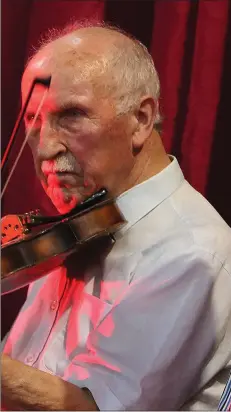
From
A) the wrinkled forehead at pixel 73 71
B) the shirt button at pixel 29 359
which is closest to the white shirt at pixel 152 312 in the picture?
the shirt button at pixel 29 359

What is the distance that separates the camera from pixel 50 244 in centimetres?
107

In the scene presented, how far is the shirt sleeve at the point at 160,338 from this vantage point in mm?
1056

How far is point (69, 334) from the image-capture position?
3.92ft

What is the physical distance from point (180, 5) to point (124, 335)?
937 mm

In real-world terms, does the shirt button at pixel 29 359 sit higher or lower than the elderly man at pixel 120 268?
lower

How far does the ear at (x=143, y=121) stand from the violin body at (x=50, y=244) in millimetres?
143

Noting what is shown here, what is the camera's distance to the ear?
48.6 inches

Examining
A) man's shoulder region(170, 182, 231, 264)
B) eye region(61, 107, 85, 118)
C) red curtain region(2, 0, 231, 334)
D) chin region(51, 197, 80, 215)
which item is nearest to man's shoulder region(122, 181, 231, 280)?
man's shoulder region(170, 182, 231, 264)

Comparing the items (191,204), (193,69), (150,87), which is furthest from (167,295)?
(193,69)

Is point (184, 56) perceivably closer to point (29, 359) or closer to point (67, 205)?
point (67, 205)

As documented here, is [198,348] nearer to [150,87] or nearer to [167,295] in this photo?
[167,295]

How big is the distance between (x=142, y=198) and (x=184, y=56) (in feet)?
1.94

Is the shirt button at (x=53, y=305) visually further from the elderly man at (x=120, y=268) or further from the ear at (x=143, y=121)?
the ear at (x=143, y=121)

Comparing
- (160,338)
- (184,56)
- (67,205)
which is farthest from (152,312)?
(184,56)
